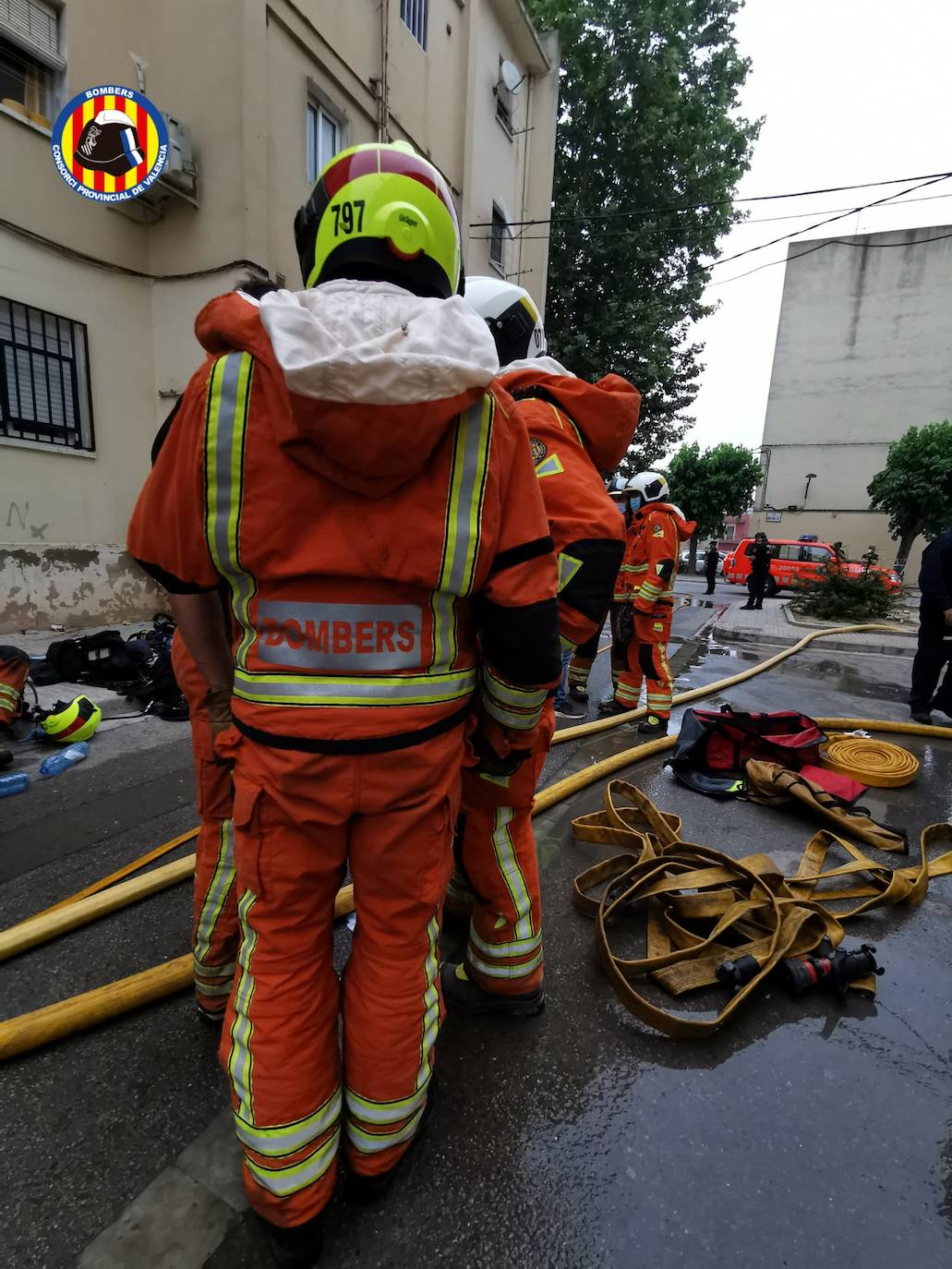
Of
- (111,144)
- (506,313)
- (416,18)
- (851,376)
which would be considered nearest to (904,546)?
(851,376)

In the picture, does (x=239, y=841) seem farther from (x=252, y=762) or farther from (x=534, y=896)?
(x=534, y=896)

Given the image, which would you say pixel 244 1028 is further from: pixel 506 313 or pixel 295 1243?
pixel 506 313

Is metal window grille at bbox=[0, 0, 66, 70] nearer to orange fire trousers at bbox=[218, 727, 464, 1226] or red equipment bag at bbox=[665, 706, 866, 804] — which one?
orange fire trousers at bbox=[218, 727, 464, 1226]

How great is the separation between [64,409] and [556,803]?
7.54m

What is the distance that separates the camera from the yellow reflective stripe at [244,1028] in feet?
4.13

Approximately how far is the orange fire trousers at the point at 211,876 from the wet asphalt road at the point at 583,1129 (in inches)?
7.0

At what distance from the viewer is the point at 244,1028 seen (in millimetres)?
1289

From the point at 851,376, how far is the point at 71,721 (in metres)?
40.2

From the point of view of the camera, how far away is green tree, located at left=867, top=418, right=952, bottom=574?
79.0 ft

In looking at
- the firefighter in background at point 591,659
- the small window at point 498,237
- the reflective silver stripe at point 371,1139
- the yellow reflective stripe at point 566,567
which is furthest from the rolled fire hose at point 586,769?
the small window at point 498,237

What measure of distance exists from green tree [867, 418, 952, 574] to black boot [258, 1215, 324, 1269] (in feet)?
96.9

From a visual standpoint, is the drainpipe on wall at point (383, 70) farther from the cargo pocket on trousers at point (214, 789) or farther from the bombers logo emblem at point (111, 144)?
the cargo pocket on trousers at point (214, 789)

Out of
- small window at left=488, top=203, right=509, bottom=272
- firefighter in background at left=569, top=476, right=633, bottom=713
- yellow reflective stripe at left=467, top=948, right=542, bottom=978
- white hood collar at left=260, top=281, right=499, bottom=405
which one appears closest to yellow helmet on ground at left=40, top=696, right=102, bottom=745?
yellow reflective stripe at left=467, top=948, right=542, bottom=978

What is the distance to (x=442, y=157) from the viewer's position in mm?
11945
